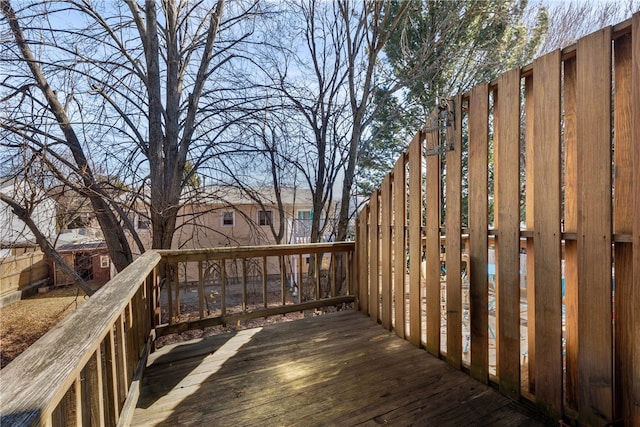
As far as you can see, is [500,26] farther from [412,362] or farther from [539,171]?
[412,362]

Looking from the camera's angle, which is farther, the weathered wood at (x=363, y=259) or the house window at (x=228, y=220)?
the house window at (x=228, y=220)

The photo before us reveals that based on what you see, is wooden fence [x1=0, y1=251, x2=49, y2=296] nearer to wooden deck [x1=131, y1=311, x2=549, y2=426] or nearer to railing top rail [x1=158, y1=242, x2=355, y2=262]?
railing top rail [x1=158, y1=242, x2=355, y2=262]

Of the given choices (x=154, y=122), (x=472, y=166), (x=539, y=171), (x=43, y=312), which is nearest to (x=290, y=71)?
(x=154, y=122)

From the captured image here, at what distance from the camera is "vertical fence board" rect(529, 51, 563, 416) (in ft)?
5.93

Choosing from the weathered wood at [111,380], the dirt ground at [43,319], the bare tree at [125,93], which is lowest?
the dirt ground at [43,319]

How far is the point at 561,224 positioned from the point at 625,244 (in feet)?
0.97

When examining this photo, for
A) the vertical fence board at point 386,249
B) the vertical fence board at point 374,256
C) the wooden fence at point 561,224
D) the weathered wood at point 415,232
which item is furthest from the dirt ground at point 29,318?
the wooden fence at point 561,224

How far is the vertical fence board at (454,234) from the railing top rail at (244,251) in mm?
1643

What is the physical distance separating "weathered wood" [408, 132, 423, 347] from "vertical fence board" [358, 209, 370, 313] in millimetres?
850

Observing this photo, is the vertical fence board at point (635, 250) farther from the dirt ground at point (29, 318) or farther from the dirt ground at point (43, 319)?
the dirt ground at point (29, 318)

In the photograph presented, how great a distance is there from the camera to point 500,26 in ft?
24.1

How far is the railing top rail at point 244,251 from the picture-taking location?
309 cm

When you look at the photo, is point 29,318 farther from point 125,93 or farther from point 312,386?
→ point 312,386

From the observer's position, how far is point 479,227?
2.28m
